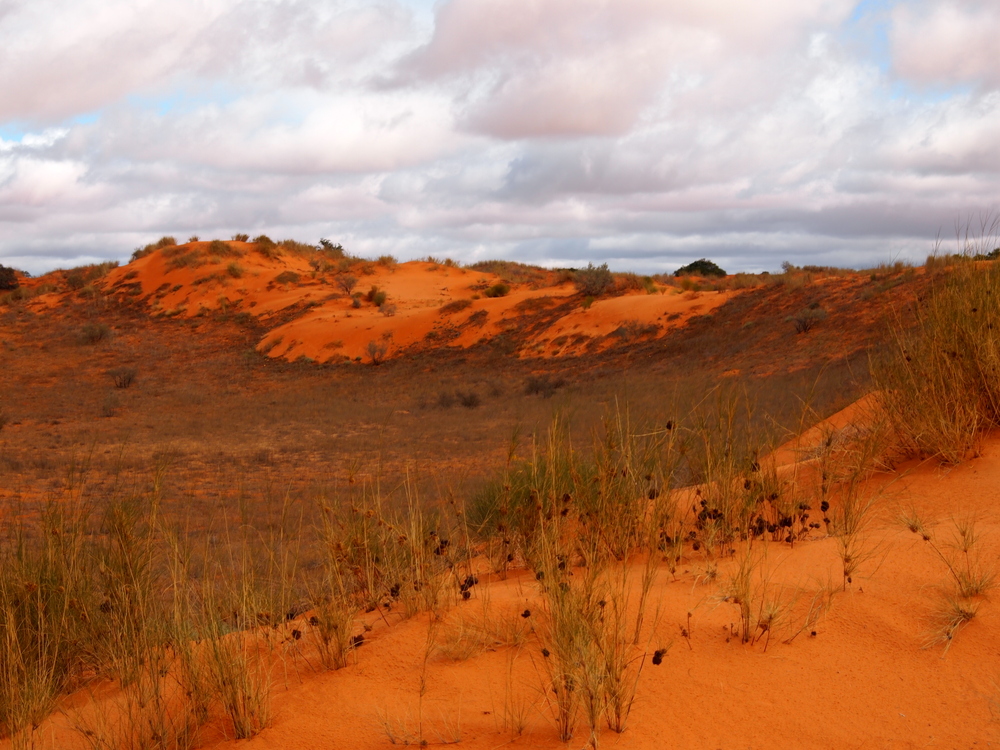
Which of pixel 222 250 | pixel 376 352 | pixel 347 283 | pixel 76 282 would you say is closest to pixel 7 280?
pixel 76 282

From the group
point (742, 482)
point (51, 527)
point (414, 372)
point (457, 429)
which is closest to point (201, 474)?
point (457, 429)

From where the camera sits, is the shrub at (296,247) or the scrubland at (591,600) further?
the shrub at (296,247)

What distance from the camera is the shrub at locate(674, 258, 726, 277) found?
4731cm

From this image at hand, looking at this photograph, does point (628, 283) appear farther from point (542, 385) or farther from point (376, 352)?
point (542, 385)

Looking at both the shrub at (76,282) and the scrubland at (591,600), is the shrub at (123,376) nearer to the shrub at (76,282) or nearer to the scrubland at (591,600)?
the scrubland at (591,600)

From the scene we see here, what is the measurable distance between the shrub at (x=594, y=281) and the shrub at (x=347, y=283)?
12685mm

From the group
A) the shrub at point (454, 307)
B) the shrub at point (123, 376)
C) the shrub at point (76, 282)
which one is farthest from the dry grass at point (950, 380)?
the shrub at point (76, 282)

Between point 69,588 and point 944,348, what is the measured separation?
568 centimetres

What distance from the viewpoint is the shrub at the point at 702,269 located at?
155 feet

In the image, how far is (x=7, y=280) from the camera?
152ft

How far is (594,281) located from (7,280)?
34.2 metres

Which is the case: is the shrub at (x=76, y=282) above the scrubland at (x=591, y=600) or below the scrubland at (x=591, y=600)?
above

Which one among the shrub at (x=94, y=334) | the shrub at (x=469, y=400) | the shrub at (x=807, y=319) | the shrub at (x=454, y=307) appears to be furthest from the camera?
the shrub at (x=94, y=334)

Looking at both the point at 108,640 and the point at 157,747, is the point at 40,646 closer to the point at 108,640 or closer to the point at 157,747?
the point at 108,640
